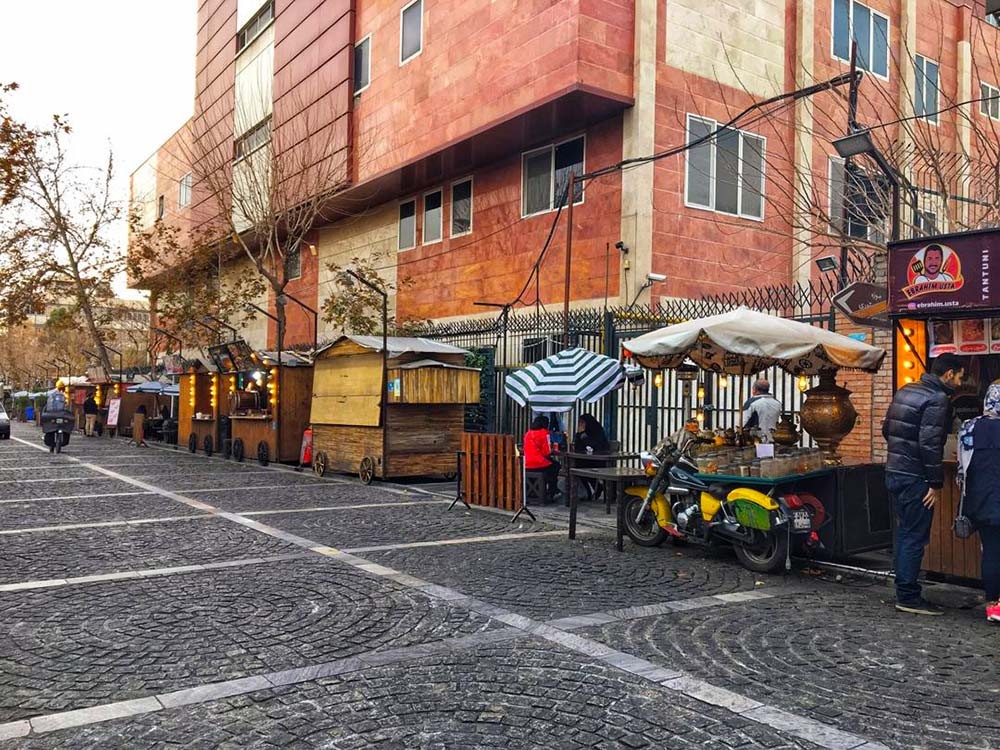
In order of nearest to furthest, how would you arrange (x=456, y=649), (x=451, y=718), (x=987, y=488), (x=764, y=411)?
(x=451, y=718) < (x=456, y=649) < (x=987, y=488) < (x=764, y=411)

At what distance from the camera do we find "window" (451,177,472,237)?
24.2 metres

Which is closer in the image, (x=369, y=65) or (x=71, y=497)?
(x=71, y=497)

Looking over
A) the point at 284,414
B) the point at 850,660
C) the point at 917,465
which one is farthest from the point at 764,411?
the point at 284,414

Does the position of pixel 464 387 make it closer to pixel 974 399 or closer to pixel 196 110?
pixel 974 399

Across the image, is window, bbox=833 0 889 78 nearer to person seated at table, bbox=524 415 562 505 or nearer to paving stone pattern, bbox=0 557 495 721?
person seated at table, bbox=524 415 562 505

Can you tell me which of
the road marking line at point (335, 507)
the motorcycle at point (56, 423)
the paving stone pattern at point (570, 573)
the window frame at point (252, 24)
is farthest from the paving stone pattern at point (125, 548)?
the window frame at point (252, 24)

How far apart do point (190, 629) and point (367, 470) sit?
10394 mm

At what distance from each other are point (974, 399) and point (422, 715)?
20.4 feet

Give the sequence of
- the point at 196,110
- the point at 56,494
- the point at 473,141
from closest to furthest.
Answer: the point at 56,494 < the point at 473,141 < the point at 196,110

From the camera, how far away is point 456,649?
214 inches

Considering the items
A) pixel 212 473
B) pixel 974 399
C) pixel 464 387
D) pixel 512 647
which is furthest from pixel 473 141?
pixel 512 647

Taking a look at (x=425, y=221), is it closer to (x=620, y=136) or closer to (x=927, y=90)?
(x=620, y=136)

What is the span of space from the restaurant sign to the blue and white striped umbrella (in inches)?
213

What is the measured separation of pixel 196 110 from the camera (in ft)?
137
